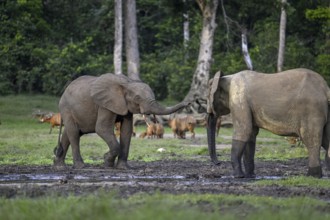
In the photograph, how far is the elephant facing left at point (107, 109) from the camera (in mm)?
19406

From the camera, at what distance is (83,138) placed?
32094 millimetres

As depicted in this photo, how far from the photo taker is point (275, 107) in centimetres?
1692

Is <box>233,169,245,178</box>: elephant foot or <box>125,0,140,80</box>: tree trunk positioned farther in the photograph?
<box>125,0,140,80</box>: tree trunk

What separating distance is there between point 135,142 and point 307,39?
22.2 m

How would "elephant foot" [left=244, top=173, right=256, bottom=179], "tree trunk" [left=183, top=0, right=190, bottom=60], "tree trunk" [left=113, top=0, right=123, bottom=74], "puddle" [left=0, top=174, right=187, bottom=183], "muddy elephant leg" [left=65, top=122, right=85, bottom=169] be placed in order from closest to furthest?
"puddle" [left=0, top=174, right=187, bottom=183], "elephant foot" [left=244, top=173, right=256, bottom=179], "muddy elephant leg" [left=65, top=122, right=85, bottom=169], "tree trunk" [left=113, top=0, right=123, bottom=74], "tree trunk" [left=183, top=0, right=190, bottom=60]

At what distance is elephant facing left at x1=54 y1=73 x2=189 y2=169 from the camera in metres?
19.4

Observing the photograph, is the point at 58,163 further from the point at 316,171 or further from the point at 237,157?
the point at 316,171

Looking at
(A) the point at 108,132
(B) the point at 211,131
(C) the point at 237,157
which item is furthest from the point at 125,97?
(C) the point at 237,157

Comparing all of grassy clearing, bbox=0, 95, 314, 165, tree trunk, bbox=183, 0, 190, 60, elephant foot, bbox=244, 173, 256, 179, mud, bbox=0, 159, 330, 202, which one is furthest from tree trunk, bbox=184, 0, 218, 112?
elephant foot, bbox=244, 173, 256, 179

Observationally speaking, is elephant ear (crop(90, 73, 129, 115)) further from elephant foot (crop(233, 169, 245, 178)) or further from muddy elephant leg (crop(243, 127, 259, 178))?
elephant foot (crop(233, 169, 245, 178))

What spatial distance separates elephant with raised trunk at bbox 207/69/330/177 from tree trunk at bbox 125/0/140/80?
878 inches

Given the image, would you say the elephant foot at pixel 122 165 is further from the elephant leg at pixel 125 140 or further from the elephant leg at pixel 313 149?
the elephant leg at pixel 313 149

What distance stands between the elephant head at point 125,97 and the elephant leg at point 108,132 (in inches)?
7.3

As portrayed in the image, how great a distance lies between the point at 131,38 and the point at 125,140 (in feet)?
68.3
